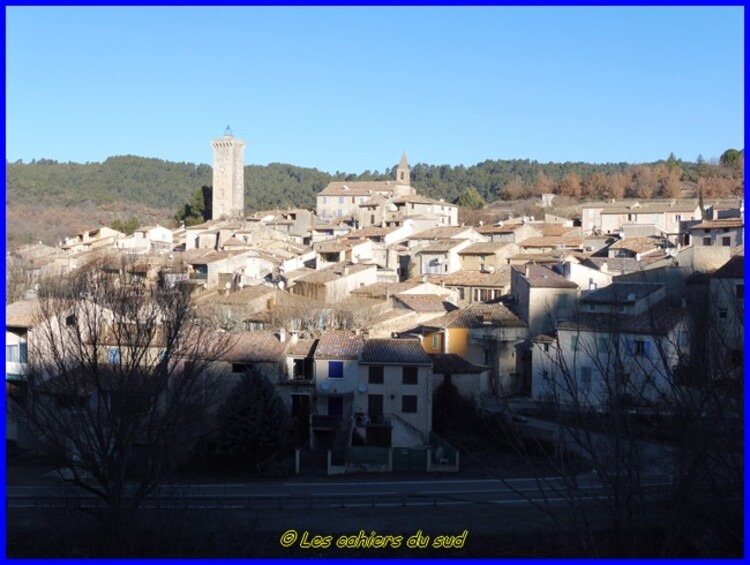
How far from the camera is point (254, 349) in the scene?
1101 centimetres

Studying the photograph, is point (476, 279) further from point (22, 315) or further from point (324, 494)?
point (324, 494)

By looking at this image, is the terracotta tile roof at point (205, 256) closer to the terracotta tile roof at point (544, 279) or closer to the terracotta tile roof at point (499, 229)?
the terracotta tile roof at point (499, 229)

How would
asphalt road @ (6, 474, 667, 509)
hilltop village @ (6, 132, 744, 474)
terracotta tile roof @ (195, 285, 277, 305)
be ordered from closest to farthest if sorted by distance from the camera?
asphalt road @ (6, 474, 667, 509), hilltop village @ (6, 132, 744, 474), terracotta tile roof @ (195, 285, 277, 305)

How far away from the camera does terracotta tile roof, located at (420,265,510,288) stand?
18.3 meters

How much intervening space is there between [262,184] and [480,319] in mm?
37951

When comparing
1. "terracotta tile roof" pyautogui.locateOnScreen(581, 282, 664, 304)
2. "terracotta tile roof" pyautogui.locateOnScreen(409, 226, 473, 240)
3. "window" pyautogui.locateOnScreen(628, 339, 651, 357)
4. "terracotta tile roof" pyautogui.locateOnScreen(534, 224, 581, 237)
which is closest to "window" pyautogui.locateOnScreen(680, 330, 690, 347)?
"window" pyautogui.locateOnScreen(628, 339, 651, 357)

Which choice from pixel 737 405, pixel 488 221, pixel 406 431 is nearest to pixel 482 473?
pixel 406 431

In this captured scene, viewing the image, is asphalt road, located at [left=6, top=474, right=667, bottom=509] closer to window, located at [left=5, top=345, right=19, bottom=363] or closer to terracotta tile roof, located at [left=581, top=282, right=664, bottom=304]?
window, located at [left=5, top=345, right=19, bottom=363]

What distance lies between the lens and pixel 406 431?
10680 mm

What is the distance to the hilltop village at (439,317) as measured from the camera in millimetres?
9281

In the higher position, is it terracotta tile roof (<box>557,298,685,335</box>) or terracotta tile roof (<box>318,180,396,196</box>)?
terracotta tile roof (<box>318,180,396,196</box>)

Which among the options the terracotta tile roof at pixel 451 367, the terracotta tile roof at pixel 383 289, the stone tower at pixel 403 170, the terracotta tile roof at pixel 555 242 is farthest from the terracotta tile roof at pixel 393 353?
the stone tower at pixel 403 170

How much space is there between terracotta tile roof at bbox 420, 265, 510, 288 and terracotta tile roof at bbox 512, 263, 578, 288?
1828mm

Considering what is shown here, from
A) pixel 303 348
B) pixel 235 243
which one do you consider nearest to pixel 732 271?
pixel 303 348
